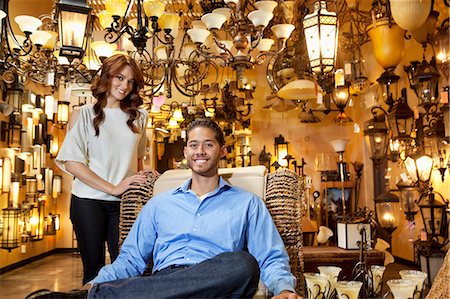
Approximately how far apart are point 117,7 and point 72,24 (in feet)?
1.76

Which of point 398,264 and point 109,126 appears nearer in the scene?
point 109,126

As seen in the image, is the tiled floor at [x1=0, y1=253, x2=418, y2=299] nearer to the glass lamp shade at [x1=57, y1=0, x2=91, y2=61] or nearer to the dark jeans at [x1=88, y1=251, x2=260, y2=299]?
the glass lamp shade at [x1=57, y1=0, x2=91, y2=61]

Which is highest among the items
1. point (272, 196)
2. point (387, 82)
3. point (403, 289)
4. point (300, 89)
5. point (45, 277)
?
point (387, 82)

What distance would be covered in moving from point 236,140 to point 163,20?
6.70m

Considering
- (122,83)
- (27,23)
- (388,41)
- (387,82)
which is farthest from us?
(387,82)

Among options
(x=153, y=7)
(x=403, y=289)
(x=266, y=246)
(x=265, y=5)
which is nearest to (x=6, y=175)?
(x=153, y=7)

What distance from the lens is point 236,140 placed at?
10375 mm

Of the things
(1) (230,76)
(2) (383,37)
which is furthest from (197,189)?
(1) (230,76)

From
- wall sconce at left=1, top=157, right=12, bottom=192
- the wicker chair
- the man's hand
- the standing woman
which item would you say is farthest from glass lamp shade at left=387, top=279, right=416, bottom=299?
wall sconce at left=1, top=157, right=12, bottom=192

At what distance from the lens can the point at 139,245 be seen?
7.28 feet

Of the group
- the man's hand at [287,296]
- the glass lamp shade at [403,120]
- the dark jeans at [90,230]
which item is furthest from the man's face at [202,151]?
the glass lamp shade at [403,120]

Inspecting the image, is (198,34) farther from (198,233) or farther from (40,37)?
(198,233)

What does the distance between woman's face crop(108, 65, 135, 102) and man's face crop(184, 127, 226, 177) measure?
0.43 meters

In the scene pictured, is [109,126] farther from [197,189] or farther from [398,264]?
[398,264]
